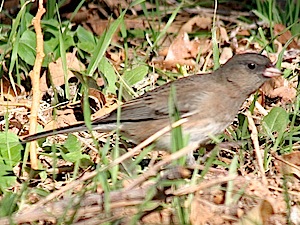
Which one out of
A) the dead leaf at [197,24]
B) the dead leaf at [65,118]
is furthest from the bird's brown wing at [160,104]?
the dead leaf at [197,24]

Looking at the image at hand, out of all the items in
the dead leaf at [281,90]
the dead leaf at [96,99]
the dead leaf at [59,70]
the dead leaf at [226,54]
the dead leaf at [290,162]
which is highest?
the dead leaf at [59,70]

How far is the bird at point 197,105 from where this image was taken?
3.03 m

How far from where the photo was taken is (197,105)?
10.1 ft

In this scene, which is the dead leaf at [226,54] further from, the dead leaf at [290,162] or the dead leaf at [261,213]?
the dead leaf at [261,213]

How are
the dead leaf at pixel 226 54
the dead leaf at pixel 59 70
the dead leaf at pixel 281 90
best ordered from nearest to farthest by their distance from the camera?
the dead leaf at pixel 281 90
the dead leaf at pixel 59 70
the dead leaf at pixel 226 54

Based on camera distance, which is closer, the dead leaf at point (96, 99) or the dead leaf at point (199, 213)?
the dead leaf at point (199, 213)

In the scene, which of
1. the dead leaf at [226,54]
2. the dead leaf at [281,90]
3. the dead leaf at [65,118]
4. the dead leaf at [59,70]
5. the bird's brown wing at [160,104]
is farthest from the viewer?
the dead leaf at [226,54]

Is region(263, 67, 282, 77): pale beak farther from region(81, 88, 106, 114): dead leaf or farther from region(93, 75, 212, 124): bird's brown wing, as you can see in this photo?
region(81, 88, 106, 114): dead leaf

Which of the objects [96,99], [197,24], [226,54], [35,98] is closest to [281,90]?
[226,54]

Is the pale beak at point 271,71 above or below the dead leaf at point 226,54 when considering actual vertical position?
above

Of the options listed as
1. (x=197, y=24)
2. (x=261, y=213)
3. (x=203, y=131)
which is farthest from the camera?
(x=197, y=24)

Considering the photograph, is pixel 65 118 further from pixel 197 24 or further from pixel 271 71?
pixel 197 24

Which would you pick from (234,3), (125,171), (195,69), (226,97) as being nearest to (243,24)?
(234,3)

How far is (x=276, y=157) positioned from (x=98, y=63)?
103 cm
